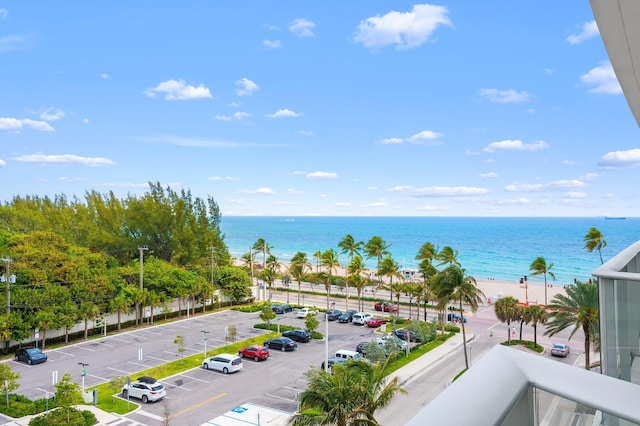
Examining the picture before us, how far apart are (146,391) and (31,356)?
10.1 m

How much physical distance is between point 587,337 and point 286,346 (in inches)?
592

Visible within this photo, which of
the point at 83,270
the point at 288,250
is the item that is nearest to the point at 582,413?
the point at 83,270

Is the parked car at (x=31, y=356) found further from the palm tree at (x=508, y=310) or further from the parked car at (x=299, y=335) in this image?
the palm tree at (x=508, y=310)

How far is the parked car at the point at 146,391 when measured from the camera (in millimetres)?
18703

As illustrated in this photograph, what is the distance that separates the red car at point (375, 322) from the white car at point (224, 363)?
42.2 feet

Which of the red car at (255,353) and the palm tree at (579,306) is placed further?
the red car at (255,353)

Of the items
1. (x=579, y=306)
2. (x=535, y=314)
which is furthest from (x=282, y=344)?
(x=579, y=306)

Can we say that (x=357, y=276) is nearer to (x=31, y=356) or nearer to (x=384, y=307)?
(x=384, y=307)

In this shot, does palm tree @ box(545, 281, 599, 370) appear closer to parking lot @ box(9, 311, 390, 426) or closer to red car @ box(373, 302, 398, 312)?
parking lot @ box(9, 311, 390, 426)

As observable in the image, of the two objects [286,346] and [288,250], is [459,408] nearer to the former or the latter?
[286,346]

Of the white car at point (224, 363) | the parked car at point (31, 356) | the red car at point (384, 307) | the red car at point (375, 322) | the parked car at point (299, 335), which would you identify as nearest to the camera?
the white car at point (224, 363)

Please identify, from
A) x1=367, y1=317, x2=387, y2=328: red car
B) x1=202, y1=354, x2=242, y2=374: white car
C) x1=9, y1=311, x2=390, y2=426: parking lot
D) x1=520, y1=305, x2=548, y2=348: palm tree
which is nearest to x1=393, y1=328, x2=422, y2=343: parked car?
x1=9, y1=311, x2=390, y2=426: parking lot

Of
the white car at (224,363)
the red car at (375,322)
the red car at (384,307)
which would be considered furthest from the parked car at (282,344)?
the red car at (384,307)

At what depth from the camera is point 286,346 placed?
87.4 ft
